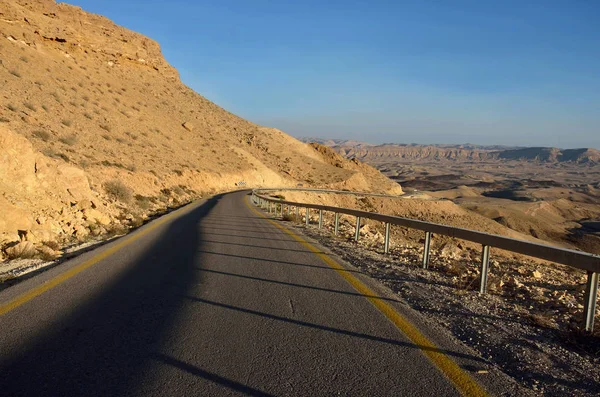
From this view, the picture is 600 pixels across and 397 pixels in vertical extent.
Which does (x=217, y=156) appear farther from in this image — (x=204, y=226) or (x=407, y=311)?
(x=407, y=311)

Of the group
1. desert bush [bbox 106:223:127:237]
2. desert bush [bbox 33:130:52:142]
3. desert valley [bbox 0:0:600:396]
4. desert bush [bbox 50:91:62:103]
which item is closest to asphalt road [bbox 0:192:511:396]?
desert valley [bbox 0:0:600:396]

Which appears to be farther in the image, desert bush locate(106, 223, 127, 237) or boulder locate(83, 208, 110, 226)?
boulder locate(83, 208, 110, 226)

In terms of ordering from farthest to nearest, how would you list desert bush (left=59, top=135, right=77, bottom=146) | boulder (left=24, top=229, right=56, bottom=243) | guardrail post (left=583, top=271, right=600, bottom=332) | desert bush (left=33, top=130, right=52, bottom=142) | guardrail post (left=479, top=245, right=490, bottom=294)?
1. desert bush (left=59, top=135, right=77, bottom=146)
2. desert bush (left=33, top=130, right=52, bottom=142)
3. boulder (left=24, top=229, right=56, bottom=243)
4. guardrail post (left=479, top=245, right=490, bottom=294)
5. guardrail post (left=583, top=271, right=600, bottom=332)

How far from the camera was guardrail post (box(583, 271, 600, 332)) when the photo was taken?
518cm

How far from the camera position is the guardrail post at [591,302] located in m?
5.18

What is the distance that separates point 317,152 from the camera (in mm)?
99500

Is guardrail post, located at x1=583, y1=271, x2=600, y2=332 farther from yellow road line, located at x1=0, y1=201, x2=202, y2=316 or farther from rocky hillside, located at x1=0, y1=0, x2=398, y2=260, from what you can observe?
rocky hillside, located at x1=0, y1=0, x2=398, y2=260

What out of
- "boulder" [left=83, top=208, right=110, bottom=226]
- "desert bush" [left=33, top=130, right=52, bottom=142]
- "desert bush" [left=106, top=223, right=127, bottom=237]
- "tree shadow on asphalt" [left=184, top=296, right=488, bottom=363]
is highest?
"desert bush" [left=33, top=130, right=52, bottom=142]

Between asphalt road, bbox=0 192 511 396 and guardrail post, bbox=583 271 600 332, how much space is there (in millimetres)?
1841

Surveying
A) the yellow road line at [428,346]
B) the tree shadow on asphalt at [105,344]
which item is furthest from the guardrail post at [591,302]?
the tree shadow on asphalt at [105,344]

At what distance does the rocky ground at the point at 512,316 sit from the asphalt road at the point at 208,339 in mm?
400

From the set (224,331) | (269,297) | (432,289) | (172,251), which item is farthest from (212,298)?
(172,251)

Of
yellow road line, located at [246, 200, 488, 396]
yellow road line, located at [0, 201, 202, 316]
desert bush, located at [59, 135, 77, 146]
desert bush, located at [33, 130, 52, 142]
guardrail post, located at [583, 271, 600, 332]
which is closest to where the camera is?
yellow road line, located at [246, 200, 488, 396]

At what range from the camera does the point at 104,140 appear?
35.0m
